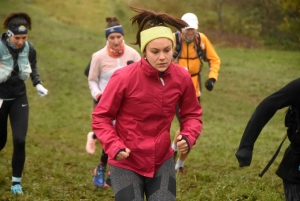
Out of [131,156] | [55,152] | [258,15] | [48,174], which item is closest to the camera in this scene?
[131,156]

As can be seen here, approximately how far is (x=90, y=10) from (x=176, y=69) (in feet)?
125

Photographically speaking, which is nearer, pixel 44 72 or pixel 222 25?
pixel 44 72

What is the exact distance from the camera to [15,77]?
289 inches

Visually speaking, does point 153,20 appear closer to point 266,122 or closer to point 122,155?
point 122,155

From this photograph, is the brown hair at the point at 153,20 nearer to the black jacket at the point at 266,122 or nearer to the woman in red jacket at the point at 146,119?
the woman in red jacket at the point at 146,119

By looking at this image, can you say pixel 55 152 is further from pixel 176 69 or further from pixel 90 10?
pixel 90 10

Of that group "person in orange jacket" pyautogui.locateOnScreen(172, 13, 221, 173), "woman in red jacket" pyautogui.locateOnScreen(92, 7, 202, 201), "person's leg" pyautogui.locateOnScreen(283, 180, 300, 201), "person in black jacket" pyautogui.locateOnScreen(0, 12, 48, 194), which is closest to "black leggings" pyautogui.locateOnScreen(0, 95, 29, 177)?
"person in black jacket" pyautogui.locateOnScreen(0, 12, 48, 194)

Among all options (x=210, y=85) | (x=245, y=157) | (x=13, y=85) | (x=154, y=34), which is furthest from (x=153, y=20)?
(x=210, y=85)

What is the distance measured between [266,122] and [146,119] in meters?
1.06

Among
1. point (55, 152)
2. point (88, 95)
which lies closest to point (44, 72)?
point (88, 95)

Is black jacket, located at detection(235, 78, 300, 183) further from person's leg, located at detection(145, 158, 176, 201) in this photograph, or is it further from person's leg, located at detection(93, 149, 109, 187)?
person's leg, located at detection(93, 149, 109, 187)

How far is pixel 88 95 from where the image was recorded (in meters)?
20.8

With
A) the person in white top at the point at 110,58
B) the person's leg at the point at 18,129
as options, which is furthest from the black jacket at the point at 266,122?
the person's leg at the point at 18,129

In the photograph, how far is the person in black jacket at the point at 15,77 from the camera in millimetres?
7211
